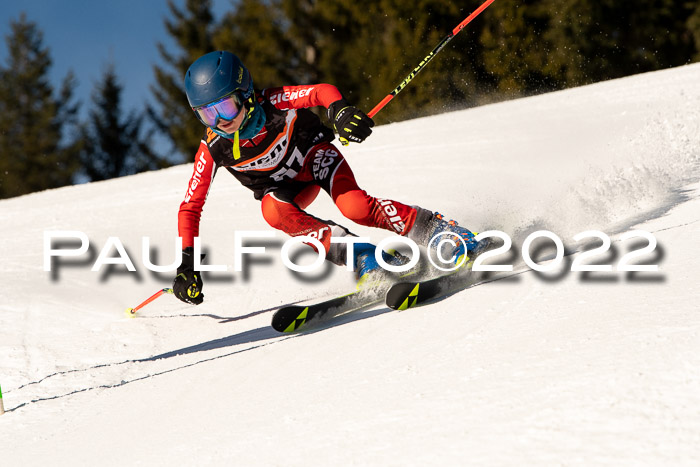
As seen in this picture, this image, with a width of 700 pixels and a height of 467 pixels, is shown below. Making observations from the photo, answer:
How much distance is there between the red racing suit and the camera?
4.05 meters

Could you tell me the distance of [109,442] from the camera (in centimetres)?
241

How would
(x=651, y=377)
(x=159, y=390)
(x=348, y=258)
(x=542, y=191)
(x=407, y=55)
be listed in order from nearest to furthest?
(x=651, y=377) → (x=159, y=390) → (x=348, y=258) → (x=542, y=191) → (x=407, y=55)

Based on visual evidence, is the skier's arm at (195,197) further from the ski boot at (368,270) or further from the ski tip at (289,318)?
the ski boot at (368,270)

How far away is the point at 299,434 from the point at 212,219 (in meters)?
6.23

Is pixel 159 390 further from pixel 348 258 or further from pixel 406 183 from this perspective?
pixel 406 183

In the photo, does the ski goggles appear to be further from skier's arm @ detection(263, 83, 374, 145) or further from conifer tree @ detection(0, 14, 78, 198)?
conifer tree @ detection(0, 14, 78, 198)

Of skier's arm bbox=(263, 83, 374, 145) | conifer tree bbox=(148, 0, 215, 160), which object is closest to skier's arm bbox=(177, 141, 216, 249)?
skier's arm bbox=(263, 83, 374, 145)

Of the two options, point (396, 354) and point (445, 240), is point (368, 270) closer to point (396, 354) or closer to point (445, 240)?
point (445, 240)

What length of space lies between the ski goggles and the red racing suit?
0.23 meters

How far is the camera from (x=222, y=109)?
12.3ft

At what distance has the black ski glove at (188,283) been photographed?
3807mm

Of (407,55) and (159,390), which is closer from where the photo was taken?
(159,390)

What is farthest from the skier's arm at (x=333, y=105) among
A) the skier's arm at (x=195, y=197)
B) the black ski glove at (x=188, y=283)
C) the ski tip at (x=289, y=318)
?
the black ski glove at (x=188, y=283)

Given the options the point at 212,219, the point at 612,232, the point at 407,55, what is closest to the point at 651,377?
the point at 612,232
